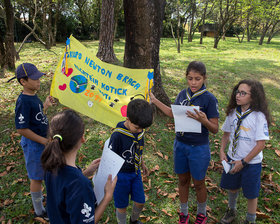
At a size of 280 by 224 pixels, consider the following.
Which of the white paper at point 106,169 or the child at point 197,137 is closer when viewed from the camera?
the white paper at point 106,169

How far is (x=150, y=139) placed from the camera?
4.96 meters

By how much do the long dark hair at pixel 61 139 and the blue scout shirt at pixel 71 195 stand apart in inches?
3.0

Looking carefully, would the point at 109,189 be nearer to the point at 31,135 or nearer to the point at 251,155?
the point at 31,135

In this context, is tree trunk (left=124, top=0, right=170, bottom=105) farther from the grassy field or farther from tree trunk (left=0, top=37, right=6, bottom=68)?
tree trunk (left=0, top=37, right=6, bottom=68)

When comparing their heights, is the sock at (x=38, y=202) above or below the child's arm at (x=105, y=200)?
below

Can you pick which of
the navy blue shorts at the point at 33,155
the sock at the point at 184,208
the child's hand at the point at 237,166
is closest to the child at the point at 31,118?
the navy blue shorts at the point at 33,155

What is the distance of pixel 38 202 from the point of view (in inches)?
116

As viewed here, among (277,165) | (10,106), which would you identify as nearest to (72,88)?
(10,106)

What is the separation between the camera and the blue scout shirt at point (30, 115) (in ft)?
8.13

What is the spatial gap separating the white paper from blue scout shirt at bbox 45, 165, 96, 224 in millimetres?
295

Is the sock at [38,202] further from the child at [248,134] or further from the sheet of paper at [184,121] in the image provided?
the child at [248,134]

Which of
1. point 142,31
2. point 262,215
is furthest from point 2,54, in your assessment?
point 262,215

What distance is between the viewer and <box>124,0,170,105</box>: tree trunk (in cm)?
438

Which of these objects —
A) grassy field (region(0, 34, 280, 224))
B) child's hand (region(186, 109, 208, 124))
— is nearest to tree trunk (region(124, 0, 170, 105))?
grassy field (region(0, 34, 280, 224))
